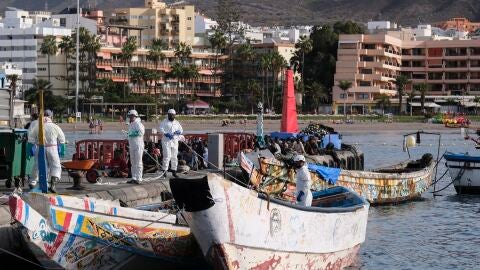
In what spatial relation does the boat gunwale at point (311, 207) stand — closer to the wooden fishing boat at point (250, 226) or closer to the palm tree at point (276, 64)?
the wooden fishing boat at point (250, 226)

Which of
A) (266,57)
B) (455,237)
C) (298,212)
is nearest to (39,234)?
(298,212)

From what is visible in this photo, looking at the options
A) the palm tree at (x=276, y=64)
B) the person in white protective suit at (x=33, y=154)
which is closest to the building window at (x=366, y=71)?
the palm tree at (x=276, y=64)

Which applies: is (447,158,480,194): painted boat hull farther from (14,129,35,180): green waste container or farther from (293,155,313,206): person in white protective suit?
(293,155,313,206): person in white protective suit

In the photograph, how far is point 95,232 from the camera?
800 inches

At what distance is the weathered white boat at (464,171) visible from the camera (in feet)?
137

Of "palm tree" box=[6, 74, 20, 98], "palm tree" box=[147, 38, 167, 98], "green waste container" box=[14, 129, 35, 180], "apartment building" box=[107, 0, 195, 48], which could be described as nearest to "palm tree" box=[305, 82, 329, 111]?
"palm tree" box=[147, 38, 167, 98]

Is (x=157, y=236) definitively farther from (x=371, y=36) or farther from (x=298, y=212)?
(x=371, y=36)

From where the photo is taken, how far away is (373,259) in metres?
27.7

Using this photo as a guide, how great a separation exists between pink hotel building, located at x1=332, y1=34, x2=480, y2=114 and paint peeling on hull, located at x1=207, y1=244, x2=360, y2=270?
131062mm

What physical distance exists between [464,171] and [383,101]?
10840 centimetres

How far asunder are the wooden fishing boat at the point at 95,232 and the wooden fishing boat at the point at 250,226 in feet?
5.24

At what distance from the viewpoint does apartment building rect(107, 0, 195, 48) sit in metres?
186

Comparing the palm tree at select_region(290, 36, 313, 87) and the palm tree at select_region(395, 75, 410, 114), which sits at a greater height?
the palm tree at select_region(290, 36, 313, 87)

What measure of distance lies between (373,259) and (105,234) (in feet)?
31.3
